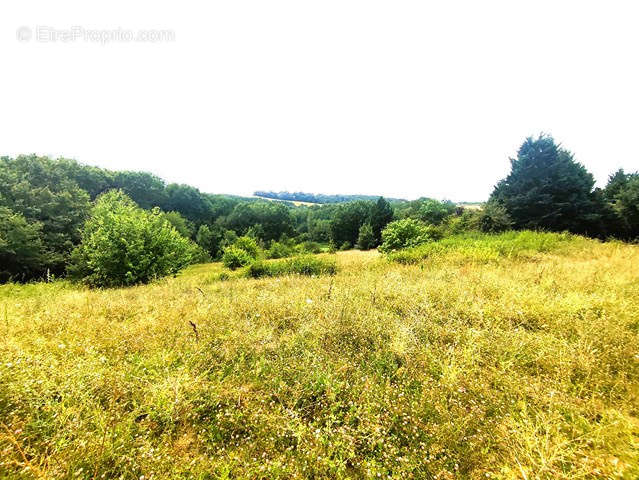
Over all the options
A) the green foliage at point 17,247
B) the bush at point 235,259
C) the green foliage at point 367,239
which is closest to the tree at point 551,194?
the green foliage at point 367,239

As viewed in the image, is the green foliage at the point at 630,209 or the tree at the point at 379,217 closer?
the green foliage at the point at 630,209

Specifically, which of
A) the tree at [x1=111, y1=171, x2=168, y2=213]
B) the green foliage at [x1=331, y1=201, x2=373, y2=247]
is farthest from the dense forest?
the green foliage at [x1=331, y1=201, x2=373, y2=247]

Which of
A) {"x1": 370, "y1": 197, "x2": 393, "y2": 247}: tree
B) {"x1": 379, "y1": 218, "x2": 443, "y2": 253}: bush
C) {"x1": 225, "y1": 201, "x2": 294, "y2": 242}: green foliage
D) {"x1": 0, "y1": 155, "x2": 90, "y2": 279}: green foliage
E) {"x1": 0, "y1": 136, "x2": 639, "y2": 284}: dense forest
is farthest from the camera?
{"x1": 225, "y1": 201, "x2": 294, "y2": 242}: green foliage

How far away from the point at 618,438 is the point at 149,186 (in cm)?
6132

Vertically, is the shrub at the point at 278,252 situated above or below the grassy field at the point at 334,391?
below

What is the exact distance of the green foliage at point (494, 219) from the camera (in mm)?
20125

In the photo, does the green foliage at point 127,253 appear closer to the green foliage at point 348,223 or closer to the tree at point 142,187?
the tree at point 142,187

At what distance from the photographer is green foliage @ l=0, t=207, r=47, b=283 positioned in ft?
58.3

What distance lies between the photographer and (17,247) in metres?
18.2

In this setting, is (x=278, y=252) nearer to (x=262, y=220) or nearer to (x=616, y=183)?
(x=262, y=220)

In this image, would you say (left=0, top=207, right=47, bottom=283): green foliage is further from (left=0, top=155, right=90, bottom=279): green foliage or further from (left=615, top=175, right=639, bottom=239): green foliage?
(left=615, top=175, right=639, bottom=239): green foliage

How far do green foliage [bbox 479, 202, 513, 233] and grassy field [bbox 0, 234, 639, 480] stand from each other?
18.6m

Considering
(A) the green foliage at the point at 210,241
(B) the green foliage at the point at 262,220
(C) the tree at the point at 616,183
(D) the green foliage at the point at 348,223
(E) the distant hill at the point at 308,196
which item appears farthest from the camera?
(E) the distant hill at the point at 308,196

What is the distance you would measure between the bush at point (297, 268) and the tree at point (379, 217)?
112 feet
